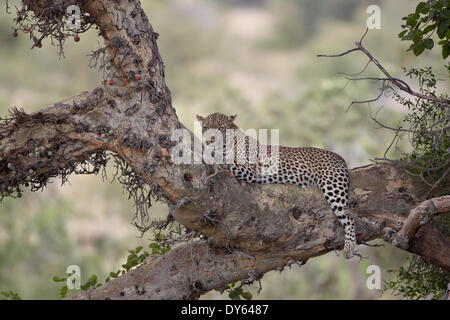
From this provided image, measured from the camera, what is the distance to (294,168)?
910 centimetres

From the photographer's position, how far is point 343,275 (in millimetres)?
20406

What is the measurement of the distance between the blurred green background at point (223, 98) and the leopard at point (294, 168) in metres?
2.14

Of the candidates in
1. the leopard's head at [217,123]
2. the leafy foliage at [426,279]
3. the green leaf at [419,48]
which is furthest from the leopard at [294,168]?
the leafy foliage at [426,279]

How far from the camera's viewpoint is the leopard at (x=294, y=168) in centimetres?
842

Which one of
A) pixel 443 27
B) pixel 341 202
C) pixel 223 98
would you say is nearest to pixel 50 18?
pixel 341 202

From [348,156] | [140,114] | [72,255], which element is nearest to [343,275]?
[348,156]

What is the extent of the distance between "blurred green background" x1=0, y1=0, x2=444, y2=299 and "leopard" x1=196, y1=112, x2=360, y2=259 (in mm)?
2144

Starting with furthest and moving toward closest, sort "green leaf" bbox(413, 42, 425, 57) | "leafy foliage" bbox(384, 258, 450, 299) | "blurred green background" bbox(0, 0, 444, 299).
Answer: "blurred green background" bbox(0, 0, 444, 299) < "leafy foliage" bbox(384, 258, 450, 299) < "green leaf" bbox(413, 42, 425, 57)

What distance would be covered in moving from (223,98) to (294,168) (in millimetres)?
14288

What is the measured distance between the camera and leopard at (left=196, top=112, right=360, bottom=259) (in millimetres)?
8422

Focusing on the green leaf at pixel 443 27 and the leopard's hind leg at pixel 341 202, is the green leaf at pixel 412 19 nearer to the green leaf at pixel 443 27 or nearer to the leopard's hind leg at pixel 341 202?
the green leaf at pixel 443 27

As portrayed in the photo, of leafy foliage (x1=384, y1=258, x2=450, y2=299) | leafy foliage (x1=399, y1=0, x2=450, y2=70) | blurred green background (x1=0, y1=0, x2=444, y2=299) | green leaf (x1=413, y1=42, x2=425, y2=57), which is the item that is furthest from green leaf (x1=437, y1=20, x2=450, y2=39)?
blurred green background (x1=0, y1=0, x2=444, y2=299)

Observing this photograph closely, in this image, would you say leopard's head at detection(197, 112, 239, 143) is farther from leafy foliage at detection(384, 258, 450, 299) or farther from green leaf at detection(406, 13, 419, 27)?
leafy foliage at detection(384, 258, 450, 299)

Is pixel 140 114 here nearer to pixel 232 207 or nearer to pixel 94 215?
pixel 232 207
